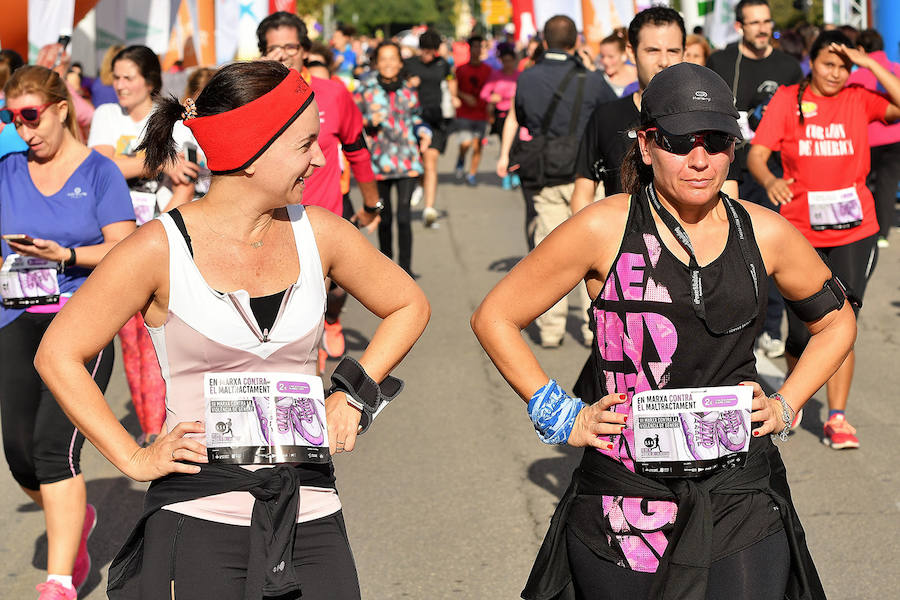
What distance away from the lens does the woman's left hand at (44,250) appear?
478 cm

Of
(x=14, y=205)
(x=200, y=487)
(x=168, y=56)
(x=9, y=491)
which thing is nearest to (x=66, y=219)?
(x=14, y=205)

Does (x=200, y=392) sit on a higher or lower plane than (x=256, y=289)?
lower

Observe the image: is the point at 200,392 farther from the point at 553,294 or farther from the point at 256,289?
the point at 553,294

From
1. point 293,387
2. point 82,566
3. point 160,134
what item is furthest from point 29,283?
point 293,387

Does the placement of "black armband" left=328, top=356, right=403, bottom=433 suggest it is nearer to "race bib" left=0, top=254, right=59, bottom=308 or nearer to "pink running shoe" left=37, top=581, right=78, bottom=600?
"pink running shoe" left=37, top=581, right=78, bottom=600

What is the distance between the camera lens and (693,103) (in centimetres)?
304

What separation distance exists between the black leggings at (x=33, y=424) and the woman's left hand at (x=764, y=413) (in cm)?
253

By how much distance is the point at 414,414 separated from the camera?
25.1 ft

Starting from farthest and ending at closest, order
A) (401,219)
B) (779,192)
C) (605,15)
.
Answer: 1. (605,15)
2. (401,219)
3. (779,192)

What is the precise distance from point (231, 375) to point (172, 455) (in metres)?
0.21

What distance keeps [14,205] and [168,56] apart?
12.0 meters

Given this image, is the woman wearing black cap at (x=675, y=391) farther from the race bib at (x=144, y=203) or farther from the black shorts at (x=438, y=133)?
the black shorts at (x=438, y=133)

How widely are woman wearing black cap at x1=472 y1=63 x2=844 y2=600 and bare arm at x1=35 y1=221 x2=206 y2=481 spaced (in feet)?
3.03

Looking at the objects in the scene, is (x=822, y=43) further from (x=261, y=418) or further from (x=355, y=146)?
(x=261, y=418)
